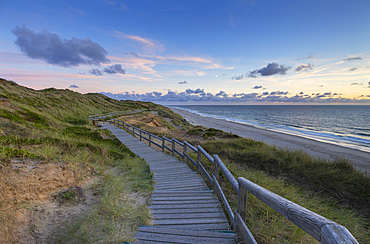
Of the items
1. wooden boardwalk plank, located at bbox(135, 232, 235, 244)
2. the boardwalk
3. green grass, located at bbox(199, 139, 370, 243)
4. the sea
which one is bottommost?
the sea

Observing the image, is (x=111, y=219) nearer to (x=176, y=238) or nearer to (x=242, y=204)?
(x=176, y=238)

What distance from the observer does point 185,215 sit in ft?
12.2

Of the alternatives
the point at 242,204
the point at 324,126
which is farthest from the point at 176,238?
the point at 324,126

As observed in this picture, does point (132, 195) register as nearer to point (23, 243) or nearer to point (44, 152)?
point (23, 243)

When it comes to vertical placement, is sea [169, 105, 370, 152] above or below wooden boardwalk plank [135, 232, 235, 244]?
below

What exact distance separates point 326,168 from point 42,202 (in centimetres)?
1118

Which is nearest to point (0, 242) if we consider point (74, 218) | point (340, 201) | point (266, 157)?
point (74, 218)

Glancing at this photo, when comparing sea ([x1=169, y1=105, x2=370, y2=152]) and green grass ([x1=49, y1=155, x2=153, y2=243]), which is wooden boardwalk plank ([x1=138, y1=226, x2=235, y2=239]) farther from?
sea ([x1=169, y1=105, x2=370, y2=152])

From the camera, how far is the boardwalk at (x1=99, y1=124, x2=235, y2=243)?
2.88 m

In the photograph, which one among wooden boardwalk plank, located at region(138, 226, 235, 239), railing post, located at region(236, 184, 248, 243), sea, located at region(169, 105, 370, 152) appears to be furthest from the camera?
sea, located at region(169, 105, 370, 152)

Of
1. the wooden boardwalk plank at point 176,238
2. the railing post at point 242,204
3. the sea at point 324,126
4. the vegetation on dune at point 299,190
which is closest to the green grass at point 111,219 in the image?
the wooden boardwalk plank at point 176,238

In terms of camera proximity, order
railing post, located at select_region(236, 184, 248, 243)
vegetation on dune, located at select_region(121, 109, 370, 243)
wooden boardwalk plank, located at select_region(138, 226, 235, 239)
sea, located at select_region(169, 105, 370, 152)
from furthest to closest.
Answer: sea, located at select_region(169, 105, 370, 152) → vegetation on dune, located at select_region(121, 109, 370, 243) → wooden boardwalk plank, located at select_region(138, 226, 235, 239) → railing post, located at select_region(236, 184, 248, 243)

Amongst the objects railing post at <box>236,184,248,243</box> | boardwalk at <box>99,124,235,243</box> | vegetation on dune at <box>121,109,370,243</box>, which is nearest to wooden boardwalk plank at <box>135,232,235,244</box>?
boardwalk at <box>99,124,235,243</box>

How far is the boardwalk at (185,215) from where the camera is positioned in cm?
288
